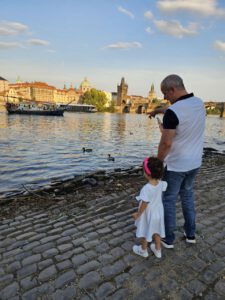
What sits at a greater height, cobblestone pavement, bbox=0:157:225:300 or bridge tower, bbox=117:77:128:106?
bridge tower, bbox=117:77:128:106

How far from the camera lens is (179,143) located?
352 cm

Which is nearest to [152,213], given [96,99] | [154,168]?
[154,168]

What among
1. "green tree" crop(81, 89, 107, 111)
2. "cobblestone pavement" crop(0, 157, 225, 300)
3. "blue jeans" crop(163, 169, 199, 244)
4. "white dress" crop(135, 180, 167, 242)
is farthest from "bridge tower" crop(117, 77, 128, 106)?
"white dress" crop(135, 180, 167, 242)

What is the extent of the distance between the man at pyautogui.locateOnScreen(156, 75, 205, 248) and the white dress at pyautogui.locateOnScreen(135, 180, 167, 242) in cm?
19

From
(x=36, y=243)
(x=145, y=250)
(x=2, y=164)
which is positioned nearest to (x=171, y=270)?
(x=145, y=250)

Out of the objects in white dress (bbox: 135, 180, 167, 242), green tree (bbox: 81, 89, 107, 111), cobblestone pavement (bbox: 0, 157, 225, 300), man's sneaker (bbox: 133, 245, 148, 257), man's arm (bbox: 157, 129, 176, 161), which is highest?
green tree (bbox: 81, 89, 107, 111)

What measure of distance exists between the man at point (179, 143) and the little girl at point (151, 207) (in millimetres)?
188

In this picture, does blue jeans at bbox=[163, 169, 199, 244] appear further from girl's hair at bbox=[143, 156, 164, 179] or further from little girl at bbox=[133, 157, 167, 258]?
girl's hair at bbox=[143, 156, 164, 179]

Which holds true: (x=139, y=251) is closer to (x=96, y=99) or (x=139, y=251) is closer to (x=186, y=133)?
(x=186, y=133)

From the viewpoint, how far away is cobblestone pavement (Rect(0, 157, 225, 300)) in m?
3.03

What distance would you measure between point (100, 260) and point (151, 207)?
1207mm

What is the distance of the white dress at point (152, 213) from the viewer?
3430 millimetres

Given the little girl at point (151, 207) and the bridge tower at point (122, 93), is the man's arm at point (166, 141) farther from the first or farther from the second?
the bridge tower at point (122, 93)

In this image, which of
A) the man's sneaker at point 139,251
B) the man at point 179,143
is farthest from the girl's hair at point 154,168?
the man's sneaker at point 139,251
